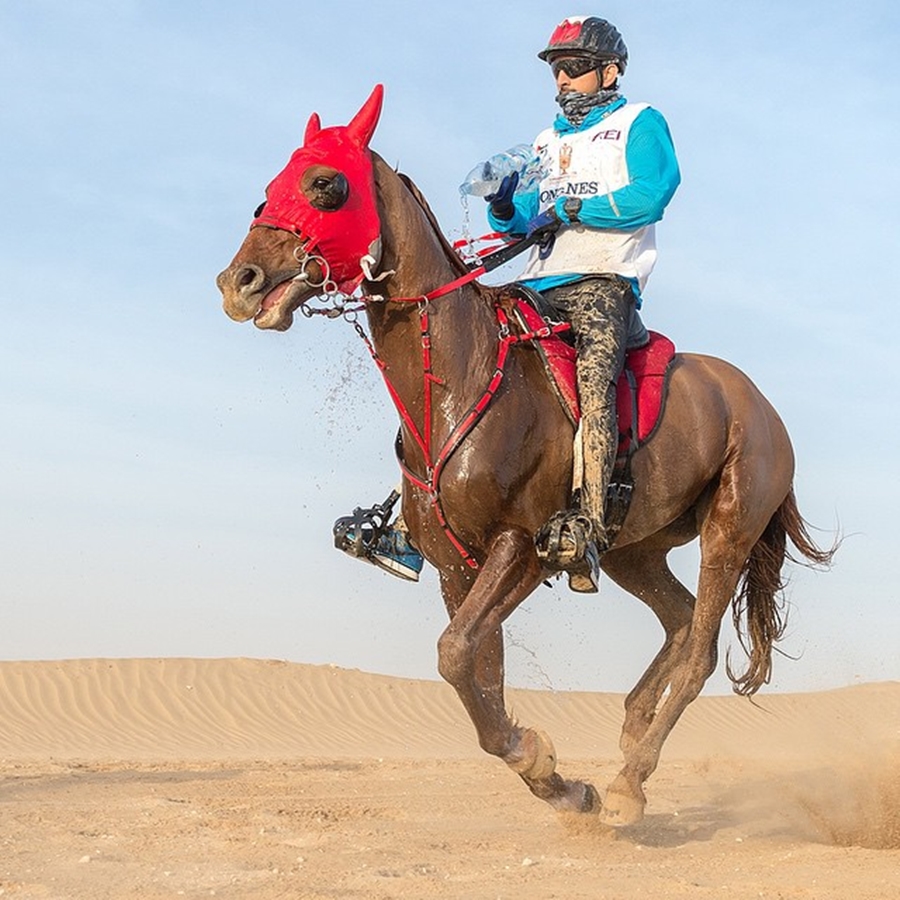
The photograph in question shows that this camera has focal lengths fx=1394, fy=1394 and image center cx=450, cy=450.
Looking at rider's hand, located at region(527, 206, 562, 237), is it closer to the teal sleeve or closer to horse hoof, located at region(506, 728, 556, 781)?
the teal sleeve

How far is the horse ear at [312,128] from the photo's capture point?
661 cm

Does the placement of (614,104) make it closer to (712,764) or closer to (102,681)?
(712,764)

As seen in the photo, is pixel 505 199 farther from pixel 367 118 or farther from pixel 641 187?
pixel 367 118

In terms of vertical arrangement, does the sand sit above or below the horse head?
below

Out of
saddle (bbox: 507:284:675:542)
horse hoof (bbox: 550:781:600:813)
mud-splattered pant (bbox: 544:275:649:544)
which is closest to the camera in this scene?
mud-splattered pant (bbox: 544:275:649:544)

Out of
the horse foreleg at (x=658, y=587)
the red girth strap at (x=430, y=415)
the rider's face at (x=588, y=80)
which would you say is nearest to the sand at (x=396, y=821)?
the horse foreleg at (x=658, y=587)

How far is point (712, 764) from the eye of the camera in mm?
13836

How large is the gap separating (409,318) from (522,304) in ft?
2.41

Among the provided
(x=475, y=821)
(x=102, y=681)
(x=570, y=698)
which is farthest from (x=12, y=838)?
(x=570, y=698)

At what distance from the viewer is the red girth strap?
22.1 feet

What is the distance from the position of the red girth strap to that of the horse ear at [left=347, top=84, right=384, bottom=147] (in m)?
0.81

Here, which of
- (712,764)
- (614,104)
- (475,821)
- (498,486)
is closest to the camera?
(498,486)

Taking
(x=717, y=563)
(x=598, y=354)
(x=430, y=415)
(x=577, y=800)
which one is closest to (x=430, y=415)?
(x=430, y=415)

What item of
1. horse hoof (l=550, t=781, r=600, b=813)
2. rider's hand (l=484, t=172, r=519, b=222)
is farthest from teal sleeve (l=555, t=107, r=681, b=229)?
horse hoof (l=550, t=781, r=600, b=813)
